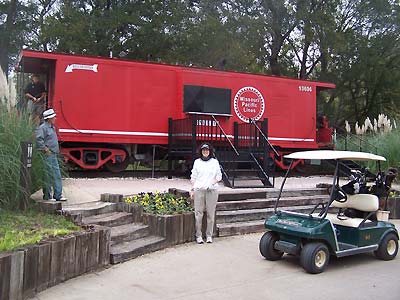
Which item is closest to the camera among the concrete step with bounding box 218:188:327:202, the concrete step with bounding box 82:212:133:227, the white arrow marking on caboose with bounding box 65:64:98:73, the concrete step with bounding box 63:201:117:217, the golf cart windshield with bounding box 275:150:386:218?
the golf cart windshield with bounding box 275:150:386:218

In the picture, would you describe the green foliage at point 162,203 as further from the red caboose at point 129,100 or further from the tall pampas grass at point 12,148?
the red caboose at point 129,100

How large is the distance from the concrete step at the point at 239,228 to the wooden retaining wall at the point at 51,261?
245cm

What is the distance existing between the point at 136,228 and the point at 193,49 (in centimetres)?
1727

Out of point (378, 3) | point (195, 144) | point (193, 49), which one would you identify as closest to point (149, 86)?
point (195, 144)

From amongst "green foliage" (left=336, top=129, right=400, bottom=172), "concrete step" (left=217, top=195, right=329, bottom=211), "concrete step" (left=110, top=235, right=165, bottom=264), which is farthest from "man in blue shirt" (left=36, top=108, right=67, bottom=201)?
"green foliage" (left=336, top=129, right=400, bottom=172)

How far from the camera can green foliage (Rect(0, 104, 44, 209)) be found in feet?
21.0

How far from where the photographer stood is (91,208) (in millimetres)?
7250

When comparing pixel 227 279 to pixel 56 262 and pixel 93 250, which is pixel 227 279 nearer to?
pixel 93 250

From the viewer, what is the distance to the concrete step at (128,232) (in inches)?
261

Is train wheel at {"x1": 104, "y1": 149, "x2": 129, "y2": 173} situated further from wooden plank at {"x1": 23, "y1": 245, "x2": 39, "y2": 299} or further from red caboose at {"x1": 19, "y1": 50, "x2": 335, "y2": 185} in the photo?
wooden plank at {"x1": 23, "y1": 245, "x2": 39, "y2": 299}

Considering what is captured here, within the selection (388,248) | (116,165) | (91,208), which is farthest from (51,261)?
(116,165)

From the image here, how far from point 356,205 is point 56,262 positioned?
4.19 m

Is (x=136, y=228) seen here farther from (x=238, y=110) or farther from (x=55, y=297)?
(x=238, y=110)

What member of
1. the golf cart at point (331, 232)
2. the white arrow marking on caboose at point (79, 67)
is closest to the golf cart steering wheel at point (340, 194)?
the golf cart at point (331, 232)
